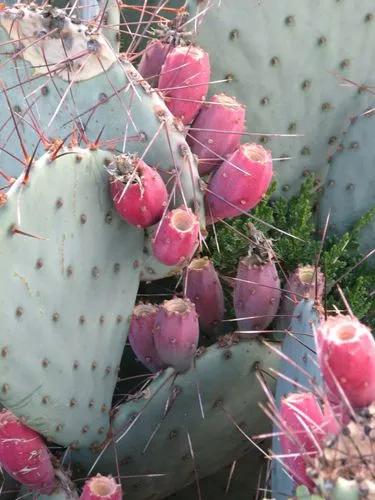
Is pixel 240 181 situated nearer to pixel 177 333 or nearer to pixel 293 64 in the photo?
pixel 177 333

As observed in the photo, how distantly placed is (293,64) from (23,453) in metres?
1.10

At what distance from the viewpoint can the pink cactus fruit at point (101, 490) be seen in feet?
4.46

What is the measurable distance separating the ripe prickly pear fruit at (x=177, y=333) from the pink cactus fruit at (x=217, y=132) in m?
0.29

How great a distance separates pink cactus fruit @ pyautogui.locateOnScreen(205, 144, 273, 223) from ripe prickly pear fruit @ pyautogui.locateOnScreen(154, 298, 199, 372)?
200 millimetres

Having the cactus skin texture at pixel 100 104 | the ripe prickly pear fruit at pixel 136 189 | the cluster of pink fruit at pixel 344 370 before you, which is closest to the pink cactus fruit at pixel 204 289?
the cactus skin texture at pixel 100 104

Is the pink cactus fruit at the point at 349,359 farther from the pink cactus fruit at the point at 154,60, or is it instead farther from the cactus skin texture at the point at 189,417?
the pink cactus fruit at the point at 154,60

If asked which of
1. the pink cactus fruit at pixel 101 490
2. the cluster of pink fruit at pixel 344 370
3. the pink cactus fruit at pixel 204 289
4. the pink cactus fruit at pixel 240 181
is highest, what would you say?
the cluster of pink fruit at pixel 344 370

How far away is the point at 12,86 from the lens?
1.70 m

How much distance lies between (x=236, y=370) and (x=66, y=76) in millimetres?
658

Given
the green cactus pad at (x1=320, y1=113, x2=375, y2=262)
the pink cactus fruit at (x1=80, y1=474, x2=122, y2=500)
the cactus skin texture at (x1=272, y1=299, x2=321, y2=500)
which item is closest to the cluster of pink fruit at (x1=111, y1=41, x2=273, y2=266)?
the cactus skin texture at (x1=272, y1=299, x2=321, y2=500)

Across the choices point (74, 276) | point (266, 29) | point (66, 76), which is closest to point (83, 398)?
point (74, 276)

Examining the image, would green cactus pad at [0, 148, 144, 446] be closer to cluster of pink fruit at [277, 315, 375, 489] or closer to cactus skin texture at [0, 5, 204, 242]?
cactus skin texture at [0, 5, 204, 242]

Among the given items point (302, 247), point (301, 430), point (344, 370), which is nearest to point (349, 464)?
point (344, 370)

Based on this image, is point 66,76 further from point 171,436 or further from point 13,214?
point 171,436
